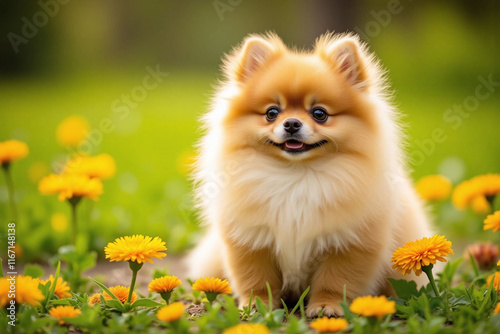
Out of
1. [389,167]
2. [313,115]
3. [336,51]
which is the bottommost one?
[389,167]

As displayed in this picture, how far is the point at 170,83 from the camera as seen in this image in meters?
10.6

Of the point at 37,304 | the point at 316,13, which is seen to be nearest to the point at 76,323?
the point at 37,304

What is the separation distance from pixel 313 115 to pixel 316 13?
387 cm

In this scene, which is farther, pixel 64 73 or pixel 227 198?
pixel 64 73

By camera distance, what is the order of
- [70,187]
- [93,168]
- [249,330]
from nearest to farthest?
[249,330], [70,187], [93,168]

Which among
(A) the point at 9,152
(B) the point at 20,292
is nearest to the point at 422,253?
(B) the point at 20,292

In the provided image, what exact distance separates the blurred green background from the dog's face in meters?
1.02

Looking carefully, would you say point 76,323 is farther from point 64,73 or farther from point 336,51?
point 64,73

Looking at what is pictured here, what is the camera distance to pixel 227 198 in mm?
2455

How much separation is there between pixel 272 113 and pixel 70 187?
1.06m

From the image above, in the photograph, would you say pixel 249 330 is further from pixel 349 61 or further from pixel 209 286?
pixel 349 61

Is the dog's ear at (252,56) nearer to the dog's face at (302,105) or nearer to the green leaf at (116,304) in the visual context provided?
the dog's face at (302,105)

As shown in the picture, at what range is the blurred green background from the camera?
4.20 meters

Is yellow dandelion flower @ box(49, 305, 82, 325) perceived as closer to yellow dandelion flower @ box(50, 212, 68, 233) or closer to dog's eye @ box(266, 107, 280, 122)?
dog's eye @ box(266, 107, 280, 122)
